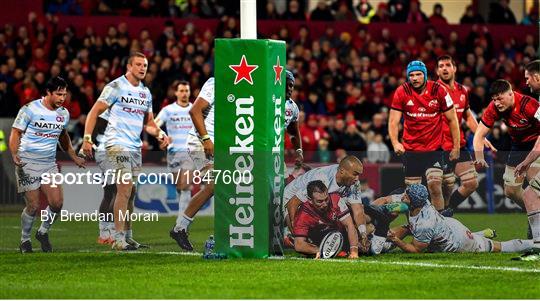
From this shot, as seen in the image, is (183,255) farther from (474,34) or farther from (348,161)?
(474,34)

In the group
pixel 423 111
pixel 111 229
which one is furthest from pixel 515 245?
pixel 111 229

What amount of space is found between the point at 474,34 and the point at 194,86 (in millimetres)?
8185

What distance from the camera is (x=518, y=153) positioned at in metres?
15.6

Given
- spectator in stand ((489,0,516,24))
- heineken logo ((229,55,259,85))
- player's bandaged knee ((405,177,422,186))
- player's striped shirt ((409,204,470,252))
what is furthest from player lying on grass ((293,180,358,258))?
spectator in stand ((489,0,516,24))

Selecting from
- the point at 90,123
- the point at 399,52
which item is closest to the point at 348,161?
the point at 90,123

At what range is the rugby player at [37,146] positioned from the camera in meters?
16.4

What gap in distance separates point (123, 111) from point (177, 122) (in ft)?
15.6

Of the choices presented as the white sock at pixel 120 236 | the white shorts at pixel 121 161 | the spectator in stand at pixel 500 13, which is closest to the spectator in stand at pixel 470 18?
the spectator in stand at pixel 500 13

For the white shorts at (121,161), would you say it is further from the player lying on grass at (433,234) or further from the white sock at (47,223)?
the player lying on grass at (433,234)

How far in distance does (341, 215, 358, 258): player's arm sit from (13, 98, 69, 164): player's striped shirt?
4131 mm

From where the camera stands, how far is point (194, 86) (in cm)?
2742

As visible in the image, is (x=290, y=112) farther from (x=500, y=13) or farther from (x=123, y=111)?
(x=500, y=13)

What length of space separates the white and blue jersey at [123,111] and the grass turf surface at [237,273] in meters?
1.13

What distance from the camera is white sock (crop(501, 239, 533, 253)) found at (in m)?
15.2
